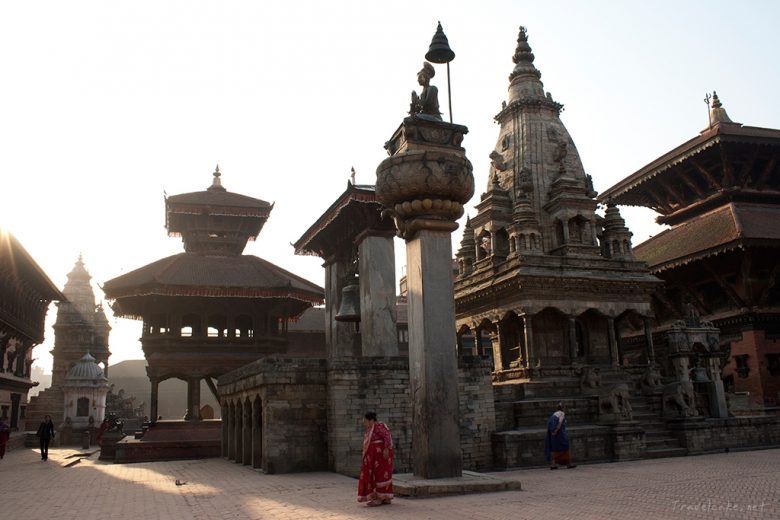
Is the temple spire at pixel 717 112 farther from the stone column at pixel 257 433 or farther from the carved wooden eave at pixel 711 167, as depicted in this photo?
the stone column at pixel 257 433

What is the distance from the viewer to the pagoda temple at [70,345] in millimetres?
44844

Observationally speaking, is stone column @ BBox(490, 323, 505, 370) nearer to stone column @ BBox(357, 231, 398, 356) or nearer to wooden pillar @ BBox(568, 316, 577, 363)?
wooden pillar @ BBox(568, 316, 577, 363)

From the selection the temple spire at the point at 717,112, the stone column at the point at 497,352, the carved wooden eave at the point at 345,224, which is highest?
the temple spire at the point at 717,112

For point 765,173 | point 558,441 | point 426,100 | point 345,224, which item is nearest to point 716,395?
point 558,441

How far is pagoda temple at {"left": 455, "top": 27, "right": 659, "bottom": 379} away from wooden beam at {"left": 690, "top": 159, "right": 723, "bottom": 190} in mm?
5107

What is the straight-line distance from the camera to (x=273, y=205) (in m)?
30.5

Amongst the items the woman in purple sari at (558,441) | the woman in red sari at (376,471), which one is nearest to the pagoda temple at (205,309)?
the woman in purple sari at (558,441)

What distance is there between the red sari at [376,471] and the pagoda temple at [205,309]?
16.4 metres

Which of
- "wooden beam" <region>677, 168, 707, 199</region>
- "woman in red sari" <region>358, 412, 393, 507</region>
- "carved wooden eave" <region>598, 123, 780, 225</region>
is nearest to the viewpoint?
"woman in red sari" <region>358, 412, 393, 507</region>

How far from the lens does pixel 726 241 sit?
86.3 ft

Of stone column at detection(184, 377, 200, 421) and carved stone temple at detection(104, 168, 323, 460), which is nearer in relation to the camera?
stone column at detection(184, 377, 200, 421)

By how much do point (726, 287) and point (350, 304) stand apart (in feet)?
60.4

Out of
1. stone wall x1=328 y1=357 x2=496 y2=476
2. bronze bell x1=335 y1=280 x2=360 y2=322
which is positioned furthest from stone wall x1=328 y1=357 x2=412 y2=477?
bronze bell x1=335 y1=280 x2=360 y2=322

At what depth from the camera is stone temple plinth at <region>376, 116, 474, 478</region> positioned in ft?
31.8
